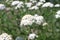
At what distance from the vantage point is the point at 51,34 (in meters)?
4.80

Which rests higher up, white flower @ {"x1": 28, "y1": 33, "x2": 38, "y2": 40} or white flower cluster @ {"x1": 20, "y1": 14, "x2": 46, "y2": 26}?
white flower cluster @ {"x1": 20, "y1": 14, "x2": 46, "y2": 26}

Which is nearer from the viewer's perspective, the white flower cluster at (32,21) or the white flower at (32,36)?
the white flower at (32,36)

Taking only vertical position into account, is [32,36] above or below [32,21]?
below

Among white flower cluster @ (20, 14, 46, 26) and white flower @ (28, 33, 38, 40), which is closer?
white flower @ (28, 33, 38, 40)

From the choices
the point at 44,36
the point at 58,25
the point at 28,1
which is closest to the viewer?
the point at 44,36

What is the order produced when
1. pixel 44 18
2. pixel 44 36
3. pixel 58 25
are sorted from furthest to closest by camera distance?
pixel 44 18
pixel 58 25
pixel 44 36

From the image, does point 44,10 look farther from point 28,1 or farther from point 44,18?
point 28,1

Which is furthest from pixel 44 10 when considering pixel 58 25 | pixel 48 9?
pixel 58 25

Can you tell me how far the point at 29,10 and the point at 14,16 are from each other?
1.51ft

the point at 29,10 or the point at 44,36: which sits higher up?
the point at 29,10

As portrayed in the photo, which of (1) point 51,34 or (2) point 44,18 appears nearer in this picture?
(1) point 51,34

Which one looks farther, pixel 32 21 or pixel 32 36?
pixel 32 21

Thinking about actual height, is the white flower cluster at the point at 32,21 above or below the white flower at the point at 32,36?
above

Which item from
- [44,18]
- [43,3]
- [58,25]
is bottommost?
[58,25]
